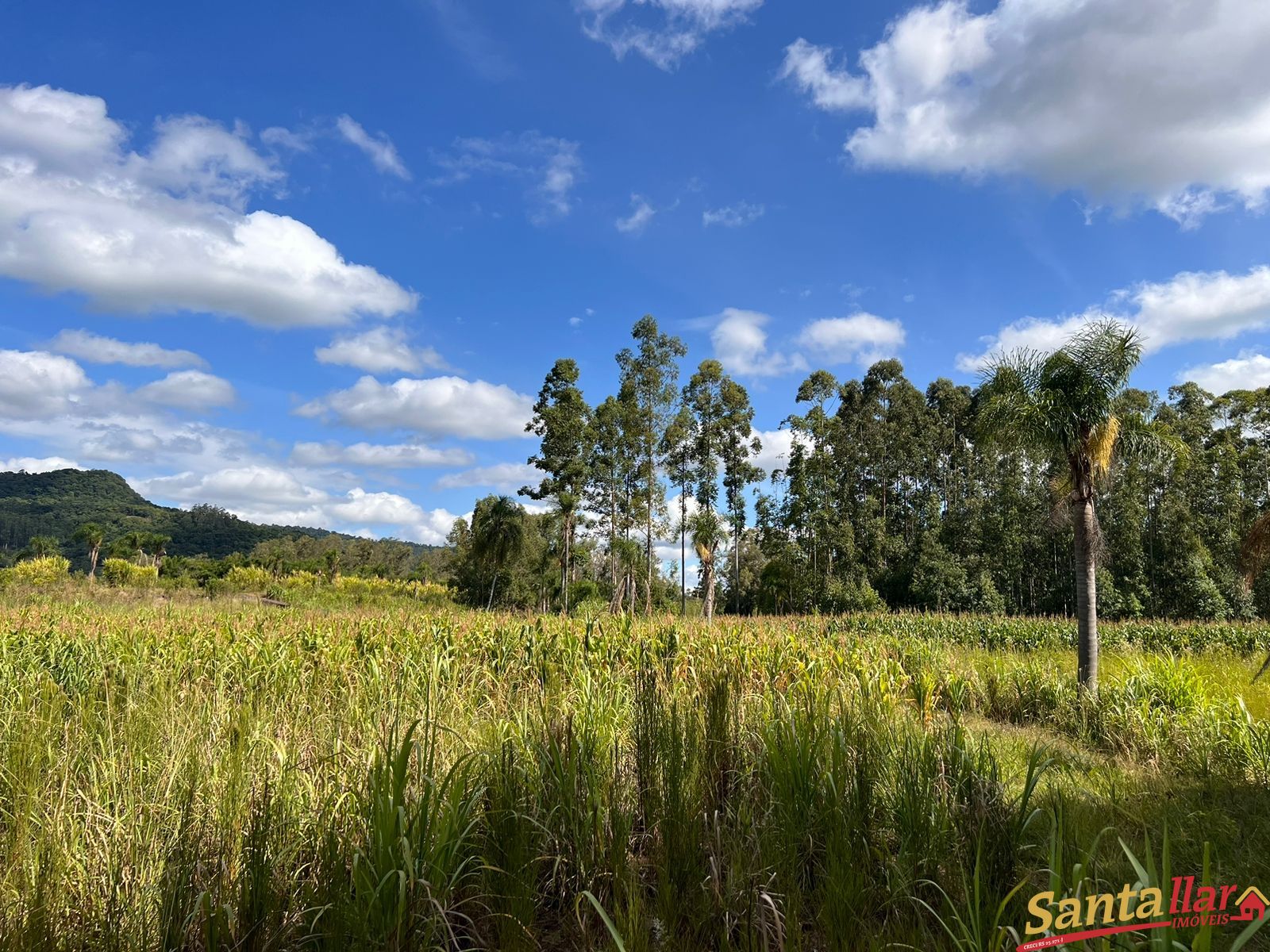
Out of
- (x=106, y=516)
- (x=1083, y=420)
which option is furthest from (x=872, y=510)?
(x=106, y=516)

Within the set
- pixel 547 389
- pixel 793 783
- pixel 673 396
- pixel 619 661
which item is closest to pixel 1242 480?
pixel 673 396

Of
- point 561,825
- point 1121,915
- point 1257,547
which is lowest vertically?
point 561,825

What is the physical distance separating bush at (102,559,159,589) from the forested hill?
65.4 meters

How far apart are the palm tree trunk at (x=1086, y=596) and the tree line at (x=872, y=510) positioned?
40.8ft

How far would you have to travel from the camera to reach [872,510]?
39.2 meters

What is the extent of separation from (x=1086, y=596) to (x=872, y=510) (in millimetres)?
31330

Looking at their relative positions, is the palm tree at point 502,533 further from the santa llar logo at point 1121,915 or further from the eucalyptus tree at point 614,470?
the santa llar logo at point 1121,915

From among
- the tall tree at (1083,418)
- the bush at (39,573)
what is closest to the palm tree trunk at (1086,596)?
the tall tree at (1083,418)

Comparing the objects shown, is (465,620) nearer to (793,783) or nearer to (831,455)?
(793,783)

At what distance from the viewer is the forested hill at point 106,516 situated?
10044cm

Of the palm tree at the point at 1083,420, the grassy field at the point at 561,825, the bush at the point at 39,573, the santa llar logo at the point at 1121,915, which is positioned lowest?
the bush at the point at 39,573

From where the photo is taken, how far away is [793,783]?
3.24 meters

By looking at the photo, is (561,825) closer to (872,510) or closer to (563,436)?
(563,436)

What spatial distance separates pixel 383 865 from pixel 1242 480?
44484 mm
